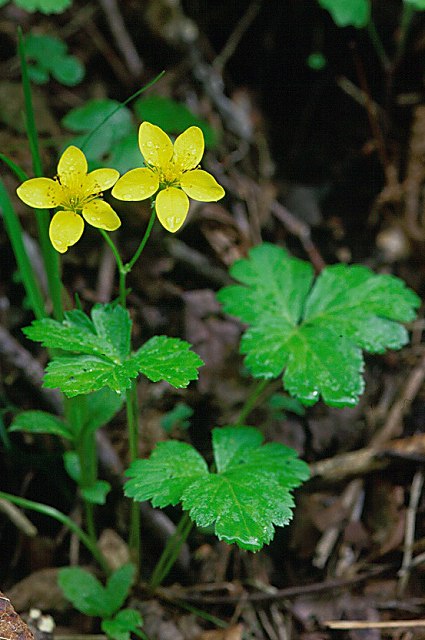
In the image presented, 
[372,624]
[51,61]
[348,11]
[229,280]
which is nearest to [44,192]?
[229,280]

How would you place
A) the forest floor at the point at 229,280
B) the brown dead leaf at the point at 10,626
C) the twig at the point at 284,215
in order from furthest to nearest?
1. the twig at the point at 284,215
2. the forest floor at the point at 229,280
3. the brown dead leaf at the point at 10,626

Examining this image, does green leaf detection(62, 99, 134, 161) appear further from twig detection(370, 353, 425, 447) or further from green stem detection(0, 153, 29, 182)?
twig detection(370, 353, 425, 447)

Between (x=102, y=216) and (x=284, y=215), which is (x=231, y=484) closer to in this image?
(x=102, y=216)

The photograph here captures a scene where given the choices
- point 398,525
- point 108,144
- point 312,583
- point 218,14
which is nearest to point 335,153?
point 218,14

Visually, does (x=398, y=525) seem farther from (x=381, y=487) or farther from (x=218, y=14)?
(x=218, y=14)

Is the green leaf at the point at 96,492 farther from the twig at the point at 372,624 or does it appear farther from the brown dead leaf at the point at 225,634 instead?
the twig at the point at 372,624

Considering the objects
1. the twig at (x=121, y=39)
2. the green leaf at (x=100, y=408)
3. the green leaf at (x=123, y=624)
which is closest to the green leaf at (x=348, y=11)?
the twig at (x=121, y=39)
